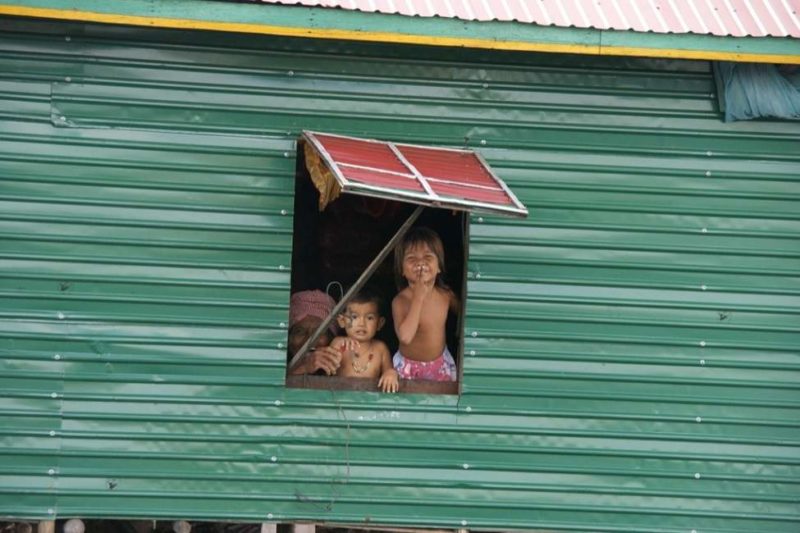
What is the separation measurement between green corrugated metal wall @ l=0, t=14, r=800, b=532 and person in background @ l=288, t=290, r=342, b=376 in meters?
0.29

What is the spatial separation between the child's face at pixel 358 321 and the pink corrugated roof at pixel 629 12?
1811mm

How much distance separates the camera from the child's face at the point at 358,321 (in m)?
10.5

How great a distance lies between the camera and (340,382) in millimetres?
10203

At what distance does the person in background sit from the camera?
1032 cm

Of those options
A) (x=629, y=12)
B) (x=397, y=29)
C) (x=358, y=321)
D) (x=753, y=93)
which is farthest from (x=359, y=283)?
(x=753, y=93)

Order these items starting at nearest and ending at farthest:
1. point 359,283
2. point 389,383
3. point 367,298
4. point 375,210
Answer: point 359,283, point 389,383, point 367,298, point 375,210

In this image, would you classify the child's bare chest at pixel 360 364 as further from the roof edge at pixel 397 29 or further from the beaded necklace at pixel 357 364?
the roof edge at pixel 397 29

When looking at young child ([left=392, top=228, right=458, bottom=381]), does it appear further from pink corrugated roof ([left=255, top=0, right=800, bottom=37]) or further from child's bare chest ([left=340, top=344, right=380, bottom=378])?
pink corrugated roof ([left=255, top=0, right=800, bottom=37])

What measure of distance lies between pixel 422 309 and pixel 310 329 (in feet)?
2.14

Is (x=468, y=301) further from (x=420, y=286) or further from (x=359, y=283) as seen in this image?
(x=359, y=283)

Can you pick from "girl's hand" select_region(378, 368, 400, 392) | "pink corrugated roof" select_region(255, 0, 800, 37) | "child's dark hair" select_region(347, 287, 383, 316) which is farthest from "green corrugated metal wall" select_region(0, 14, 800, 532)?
"child's dark hair" select_region(347, 287, 383, 316)

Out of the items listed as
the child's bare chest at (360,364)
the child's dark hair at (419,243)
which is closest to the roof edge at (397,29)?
the child's dark hair at (419,243)

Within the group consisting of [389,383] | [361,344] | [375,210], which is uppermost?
[375,210]

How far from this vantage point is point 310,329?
1050 centimetres
